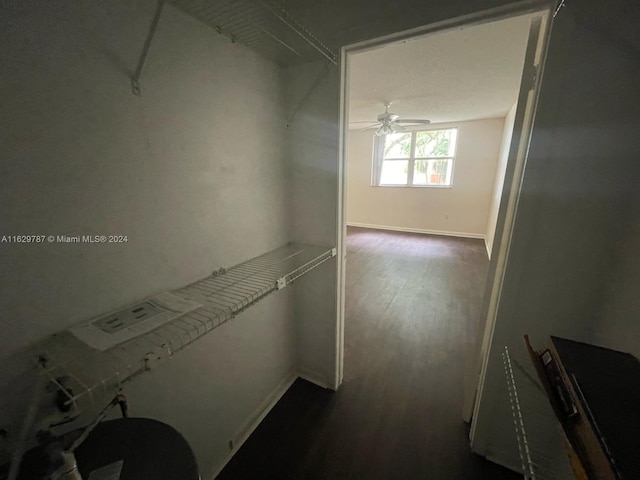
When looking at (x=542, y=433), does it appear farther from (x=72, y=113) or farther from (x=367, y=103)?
(x=367, y=103)

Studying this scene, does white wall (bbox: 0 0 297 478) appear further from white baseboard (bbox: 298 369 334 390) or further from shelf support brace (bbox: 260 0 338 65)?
white baseboard (bbox: 298 369 334 390)

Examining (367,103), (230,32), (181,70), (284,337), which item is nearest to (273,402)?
(284,337)

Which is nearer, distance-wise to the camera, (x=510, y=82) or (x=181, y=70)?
(x=181, y=70)

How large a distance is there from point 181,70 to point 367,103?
9.86ft

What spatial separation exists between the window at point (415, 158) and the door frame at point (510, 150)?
4599 mm

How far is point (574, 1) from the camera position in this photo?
80cm

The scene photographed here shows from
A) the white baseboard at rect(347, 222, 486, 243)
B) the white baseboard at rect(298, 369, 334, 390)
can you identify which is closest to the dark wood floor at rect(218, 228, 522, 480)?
the white baseboard at rect(298, 369, 334, 390)

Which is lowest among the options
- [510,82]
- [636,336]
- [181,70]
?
[636,336]

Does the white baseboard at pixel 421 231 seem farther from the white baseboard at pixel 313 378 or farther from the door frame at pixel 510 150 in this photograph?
the white baseboard at pixel 313 378

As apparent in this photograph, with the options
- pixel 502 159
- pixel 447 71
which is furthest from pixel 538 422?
pixel 502 159

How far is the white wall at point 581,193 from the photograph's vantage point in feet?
2.62

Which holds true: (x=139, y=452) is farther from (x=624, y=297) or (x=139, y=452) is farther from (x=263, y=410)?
(x=624, y=297)

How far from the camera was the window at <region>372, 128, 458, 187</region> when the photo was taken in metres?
5.31

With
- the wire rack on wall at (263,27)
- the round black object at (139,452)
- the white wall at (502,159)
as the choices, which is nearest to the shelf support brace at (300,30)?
the wire rack on wall at (263,27)
